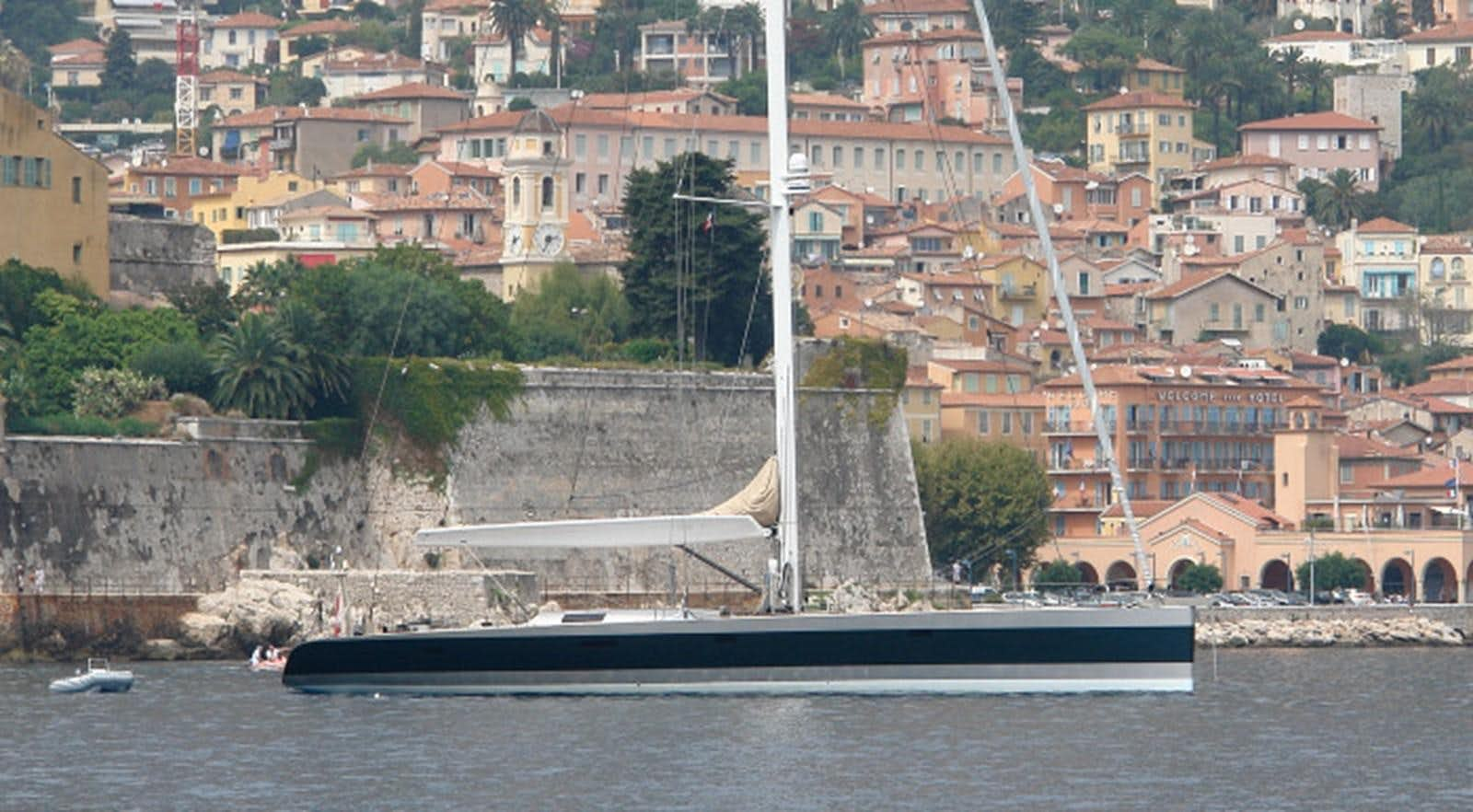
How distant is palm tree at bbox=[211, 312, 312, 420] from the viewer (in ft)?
196

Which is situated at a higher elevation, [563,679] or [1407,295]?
[1407,295]

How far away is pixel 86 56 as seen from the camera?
505ft

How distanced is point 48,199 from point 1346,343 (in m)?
57.0

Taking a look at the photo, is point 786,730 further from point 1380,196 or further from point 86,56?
point 86,56

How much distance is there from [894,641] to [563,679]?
13.3 ft

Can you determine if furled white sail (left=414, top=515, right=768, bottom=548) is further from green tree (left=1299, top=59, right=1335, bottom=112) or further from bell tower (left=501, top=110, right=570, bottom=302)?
green tree (left=1299, top=59, right=1335, bottom=112)

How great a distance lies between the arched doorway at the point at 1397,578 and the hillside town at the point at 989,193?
7cm

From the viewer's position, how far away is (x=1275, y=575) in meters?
83.6

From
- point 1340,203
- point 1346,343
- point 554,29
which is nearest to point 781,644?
point 1346,343

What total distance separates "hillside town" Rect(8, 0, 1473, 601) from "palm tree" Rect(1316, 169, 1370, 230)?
0.68 feet

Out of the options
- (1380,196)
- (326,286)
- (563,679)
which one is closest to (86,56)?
(1380,196)

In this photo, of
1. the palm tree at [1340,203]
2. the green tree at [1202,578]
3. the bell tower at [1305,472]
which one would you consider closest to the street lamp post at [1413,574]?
the green tree at [1202,578]

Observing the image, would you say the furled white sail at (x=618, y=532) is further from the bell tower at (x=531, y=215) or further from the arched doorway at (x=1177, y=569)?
the arched doorway at (x=1177, y=569)

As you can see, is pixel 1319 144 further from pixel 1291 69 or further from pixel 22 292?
pixel 22 292
